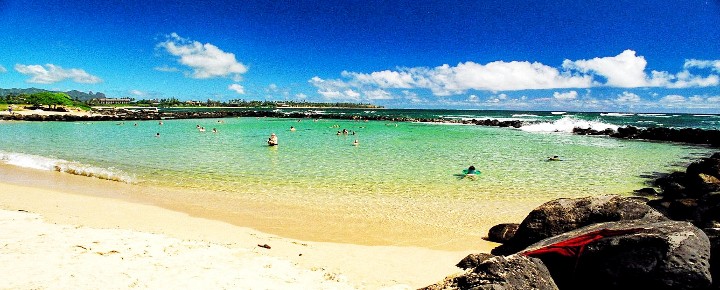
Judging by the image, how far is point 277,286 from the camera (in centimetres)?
581

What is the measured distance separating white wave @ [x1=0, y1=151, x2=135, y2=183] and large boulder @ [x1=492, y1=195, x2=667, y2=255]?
1511 cm

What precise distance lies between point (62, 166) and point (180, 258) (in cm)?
1660

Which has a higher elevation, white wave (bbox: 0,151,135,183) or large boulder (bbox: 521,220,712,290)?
large boulder (bbox: 521,220,712,290)

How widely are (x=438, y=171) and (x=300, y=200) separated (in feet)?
27.0

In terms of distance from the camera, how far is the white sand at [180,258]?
227 inches

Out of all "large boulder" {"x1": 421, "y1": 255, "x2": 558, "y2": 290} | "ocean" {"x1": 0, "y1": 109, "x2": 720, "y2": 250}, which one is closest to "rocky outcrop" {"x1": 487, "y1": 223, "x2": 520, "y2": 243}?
"ocean" {"x1": 0, "y1": 109, "x2": 720, "y2": 250}

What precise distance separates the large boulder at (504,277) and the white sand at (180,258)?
2407mm

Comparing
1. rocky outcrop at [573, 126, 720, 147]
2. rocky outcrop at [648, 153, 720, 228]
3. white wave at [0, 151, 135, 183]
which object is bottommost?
white wave at [0, 151, 135, 183]

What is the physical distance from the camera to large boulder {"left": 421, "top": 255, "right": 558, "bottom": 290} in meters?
3.68

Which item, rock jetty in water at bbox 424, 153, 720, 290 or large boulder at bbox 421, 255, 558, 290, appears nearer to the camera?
large boulder at bbox 421, 255, 558, 290

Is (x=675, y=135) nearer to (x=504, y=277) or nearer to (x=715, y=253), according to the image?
(x=715, y=253)

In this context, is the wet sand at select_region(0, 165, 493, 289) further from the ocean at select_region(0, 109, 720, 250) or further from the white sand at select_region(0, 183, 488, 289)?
the ocean at select_region(0, 109, 720, 250)

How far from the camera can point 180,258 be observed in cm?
673

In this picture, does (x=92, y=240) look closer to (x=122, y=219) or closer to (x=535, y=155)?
(x=122, y=219)
